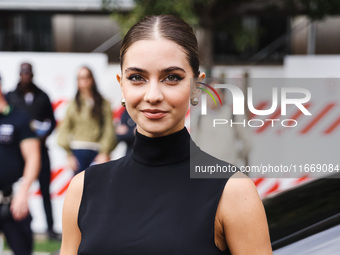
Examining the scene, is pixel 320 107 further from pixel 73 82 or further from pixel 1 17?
pixel 1 17

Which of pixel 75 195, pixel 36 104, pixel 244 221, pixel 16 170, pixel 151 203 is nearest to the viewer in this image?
pixel 244 221

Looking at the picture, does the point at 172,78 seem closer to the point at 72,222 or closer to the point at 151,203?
the point at 151,203

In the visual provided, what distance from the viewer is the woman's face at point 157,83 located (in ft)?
4.59

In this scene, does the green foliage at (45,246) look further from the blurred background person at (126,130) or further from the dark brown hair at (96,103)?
the dark brown hair at (96,103)

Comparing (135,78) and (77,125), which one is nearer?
(135,78)

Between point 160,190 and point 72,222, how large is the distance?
0.27m

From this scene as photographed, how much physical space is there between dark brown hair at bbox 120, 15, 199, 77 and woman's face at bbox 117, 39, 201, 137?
0.02 m

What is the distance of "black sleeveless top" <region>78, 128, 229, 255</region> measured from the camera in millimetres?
1367

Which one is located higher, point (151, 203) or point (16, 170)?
point (151, 203)

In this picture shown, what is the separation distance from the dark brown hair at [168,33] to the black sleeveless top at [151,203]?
21 cm

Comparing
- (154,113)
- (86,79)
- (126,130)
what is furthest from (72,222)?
(86,79)

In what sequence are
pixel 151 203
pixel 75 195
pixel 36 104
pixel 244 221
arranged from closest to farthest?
pixel 244 221
pixel 151 203
pixel 75 195
pixel 36 104

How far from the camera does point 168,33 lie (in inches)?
56.5

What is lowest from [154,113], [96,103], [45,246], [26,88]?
[45,246]
